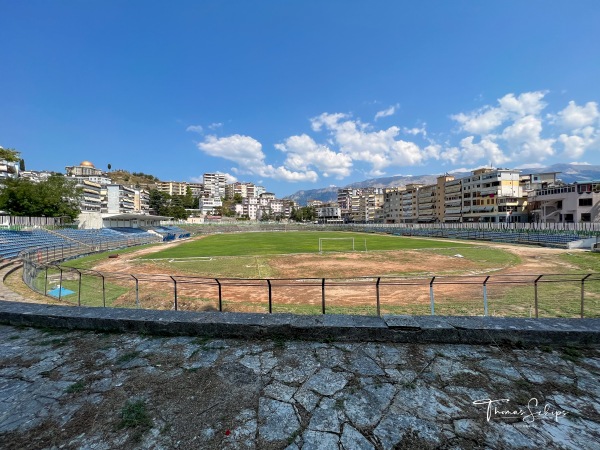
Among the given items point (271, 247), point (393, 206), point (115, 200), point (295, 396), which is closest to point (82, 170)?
point (115, 200)

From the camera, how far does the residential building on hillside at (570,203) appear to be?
161ft

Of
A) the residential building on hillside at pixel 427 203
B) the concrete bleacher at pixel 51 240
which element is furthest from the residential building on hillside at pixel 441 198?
the concrete bleacher at pixel 51 240

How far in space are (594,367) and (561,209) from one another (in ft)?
233

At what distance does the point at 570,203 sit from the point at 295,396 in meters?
71.4

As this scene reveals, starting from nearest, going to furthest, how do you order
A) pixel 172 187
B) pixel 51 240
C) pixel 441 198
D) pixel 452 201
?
pixel 51 240 → pixel 452 201 → pixel 441 198 → pixel 172 187

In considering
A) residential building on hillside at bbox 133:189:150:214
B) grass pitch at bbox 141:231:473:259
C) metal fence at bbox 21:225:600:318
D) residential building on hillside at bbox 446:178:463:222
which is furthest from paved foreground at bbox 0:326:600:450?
residential building on hillside at bbox 133:189:150:214

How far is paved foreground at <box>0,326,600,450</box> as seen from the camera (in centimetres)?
219

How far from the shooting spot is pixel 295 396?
2.74 metres

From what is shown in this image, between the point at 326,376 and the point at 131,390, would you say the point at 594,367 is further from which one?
the point at 131,390

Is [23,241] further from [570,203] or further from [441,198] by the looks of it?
[441,198]

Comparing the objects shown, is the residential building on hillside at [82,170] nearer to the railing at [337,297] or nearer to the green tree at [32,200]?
the green tree at [32,200]

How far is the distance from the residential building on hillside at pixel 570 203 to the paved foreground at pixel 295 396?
221 ft

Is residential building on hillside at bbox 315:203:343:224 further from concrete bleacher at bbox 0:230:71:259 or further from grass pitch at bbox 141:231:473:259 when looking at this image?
concrete bleacher at bbox 0:230:71:259

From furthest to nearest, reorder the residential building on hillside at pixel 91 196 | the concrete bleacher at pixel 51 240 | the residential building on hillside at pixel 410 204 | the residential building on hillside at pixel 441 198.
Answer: the residential building on hillside at pixel 410 204, the residential building on hillside at pixel 91 196, the residential building on hillside at pixel 441 198, the concrete bleacher at pixel 51 240
